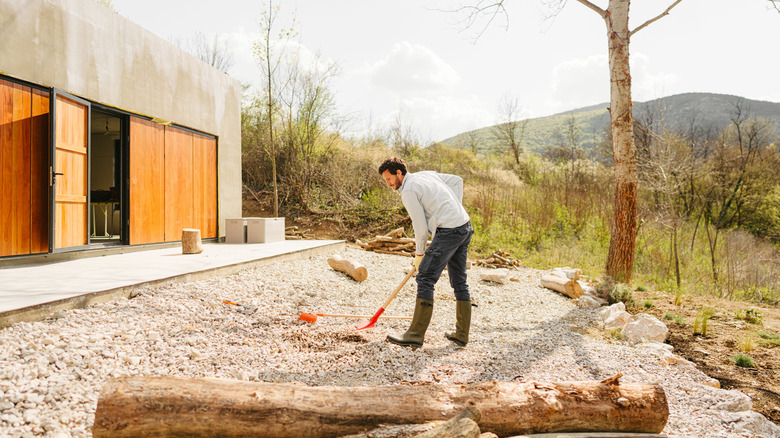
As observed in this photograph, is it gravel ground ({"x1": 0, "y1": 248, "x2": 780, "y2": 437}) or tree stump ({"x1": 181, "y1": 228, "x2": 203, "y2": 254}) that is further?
tree stump ({"x1": 181, "y1": 228, "x2": 203, "y2": 254})

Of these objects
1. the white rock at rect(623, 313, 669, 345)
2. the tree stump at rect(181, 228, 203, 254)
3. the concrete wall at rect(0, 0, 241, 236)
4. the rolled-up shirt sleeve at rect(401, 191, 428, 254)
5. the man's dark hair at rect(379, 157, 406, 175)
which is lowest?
the white rock at rect(623, 313, 669, 345)

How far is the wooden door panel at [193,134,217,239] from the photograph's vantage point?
27.6 ft

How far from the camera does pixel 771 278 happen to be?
1014cm

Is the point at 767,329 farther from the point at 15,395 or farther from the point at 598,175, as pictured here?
the point at 598,175

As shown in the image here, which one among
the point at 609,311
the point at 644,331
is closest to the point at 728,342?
the point at 644,331

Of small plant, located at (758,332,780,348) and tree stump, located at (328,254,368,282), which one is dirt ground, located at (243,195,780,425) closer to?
small plant, located at (758,332,780,348)

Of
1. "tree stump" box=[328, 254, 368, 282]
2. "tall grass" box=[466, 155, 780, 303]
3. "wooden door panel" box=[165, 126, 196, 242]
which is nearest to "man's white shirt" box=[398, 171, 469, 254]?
"tree stump" box=[328, 254, 368, 282]

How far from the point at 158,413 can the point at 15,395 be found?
1.10 metres

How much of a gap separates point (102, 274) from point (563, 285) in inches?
267

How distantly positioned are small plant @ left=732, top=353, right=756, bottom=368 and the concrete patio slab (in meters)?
5.72

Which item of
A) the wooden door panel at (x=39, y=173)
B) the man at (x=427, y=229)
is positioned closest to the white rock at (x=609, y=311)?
the man at (x=427, y=229)

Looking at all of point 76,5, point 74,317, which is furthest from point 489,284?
point 76,5

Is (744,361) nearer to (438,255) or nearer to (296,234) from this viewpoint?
(438,255)

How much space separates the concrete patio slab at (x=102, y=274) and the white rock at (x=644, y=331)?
194 inches
